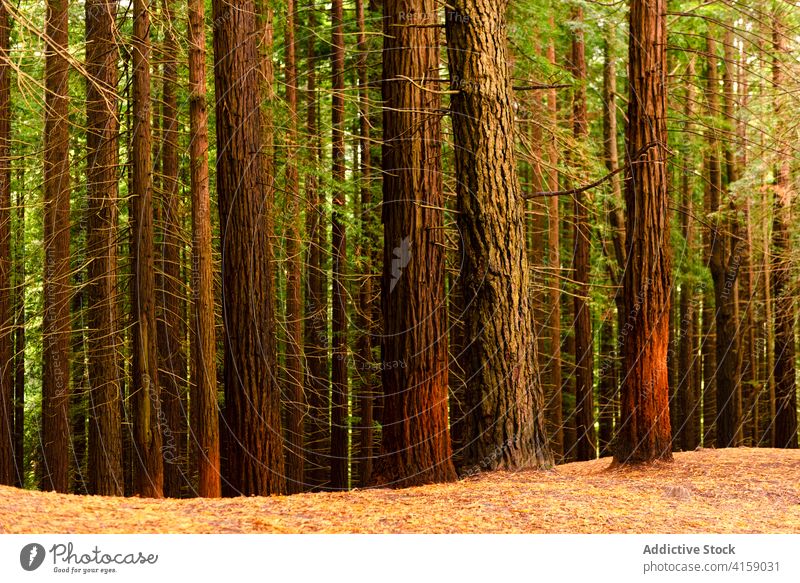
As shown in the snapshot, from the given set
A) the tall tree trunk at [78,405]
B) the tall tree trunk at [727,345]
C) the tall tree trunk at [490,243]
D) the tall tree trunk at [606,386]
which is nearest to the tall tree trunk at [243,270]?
the tall tree trunk at [490,243]

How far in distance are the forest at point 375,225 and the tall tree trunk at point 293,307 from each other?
97 mm

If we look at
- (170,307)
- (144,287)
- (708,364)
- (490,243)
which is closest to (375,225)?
(170,307)

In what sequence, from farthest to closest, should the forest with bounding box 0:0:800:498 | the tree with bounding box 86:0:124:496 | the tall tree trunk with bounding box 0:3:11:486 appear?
the tall tree trunk with bounding box 0:3:11:486 < the tree with bounding box 86:0:124:496 < the forest with bounding box 0:0:800:498

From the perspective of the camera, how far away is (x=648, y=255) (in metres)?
11.5

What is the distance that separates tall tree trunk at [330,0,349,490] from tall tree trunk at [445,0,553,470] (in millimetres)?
6332

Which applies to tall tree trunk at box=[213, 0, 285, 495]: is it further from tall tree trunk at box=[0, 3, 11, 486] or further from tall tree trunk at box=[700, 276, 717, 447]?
tall tree trunk at box=[700, 276, 717, 447]

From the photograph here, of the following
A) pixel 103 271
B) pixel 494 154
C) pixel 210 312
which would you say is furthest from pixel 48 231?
pixel 494 154

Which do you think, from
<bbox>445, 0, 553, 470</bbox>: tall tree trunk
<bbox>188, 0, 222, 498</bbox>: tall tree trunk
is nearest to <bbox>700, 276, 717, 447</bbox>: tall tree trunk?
<bbox>188, 0, 222, 498</bbox>: tall tree trunk

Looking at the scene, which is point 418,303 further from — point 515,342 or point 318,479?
point 318,479

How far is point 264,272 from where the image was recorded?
10.7 meters

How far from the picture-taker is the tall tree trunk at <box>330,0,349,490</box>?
55.4ft

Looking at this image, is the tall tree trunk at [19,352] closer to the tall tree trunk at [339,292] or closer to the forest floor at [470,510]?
the tall tree trunk at [339,292]

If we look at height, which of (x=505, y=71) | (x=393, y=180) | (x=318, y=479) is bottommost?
(x=318, y=479)

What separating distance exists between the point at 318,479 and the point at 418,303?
50.4 ft
